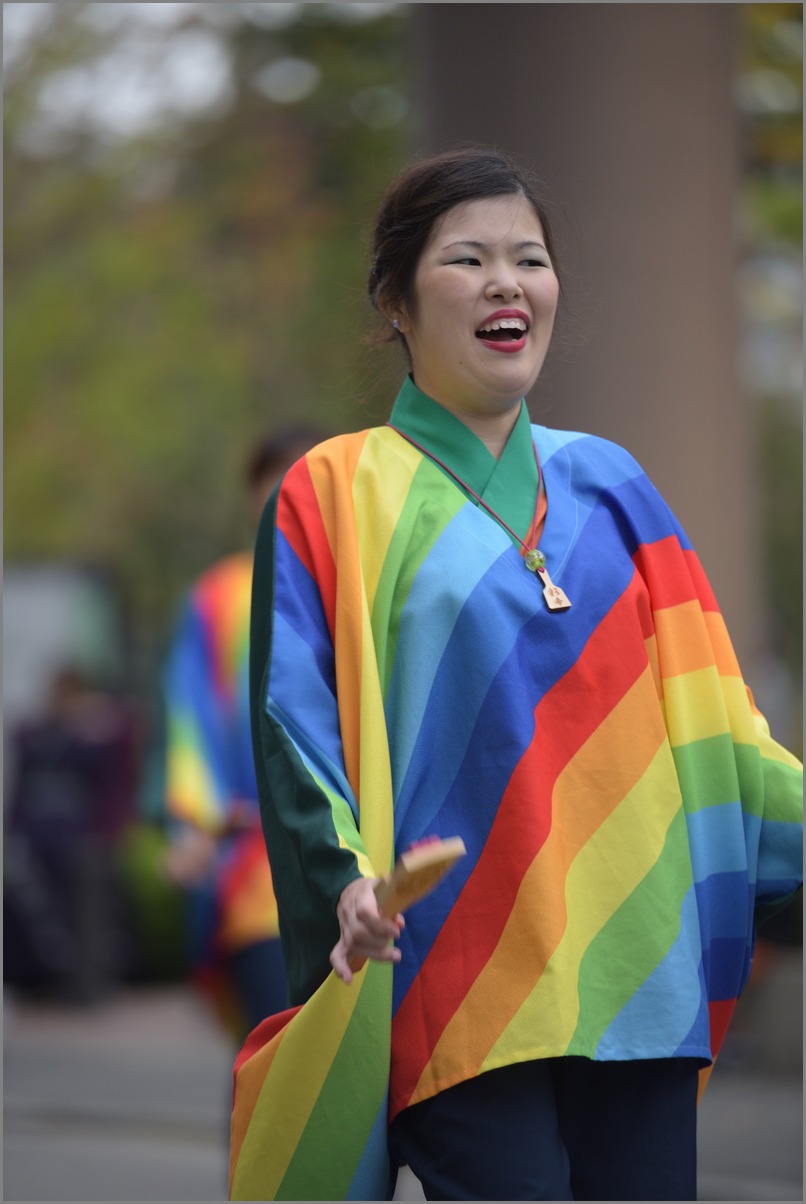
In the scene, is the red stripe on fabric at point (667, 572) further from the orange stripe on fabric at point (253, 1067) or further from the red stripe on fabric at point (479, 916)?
the orange stripe on fabric at point (253, 1067)

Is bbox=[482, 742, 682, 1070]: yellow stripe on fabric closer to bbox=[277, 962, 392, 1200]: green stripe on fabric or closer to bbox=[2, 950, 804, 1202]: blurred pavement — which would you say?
bbox=[277, 962, 392, 1200]: green stripe on fabric

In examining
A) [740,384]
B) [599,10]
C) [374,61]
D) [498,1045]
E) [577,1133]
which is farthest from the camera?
[374,61]

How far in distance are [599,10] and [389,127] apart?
7781 millimetres

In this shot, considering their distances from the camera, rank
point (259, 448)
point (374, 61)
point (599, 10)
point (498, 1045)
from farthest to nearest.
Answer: point (374, 61) < point (599, 10) < point (259, 448) < point (498, 1045)

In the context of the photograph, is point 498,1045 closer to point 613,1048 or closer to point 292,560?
point 613,1048

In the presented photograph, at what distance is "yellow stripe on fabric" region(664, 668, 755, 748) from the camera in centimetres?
294

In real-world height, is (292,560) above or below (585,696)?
above

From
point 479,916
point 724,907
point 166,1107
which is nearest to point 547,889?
point 479,916

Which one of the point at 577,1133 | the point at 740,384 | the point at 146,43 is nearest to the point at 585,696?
the point at 577,1133

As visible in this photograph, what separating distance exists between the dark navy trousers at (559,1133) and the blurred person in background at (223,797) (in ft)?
7.43

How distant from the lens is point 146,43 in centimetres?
1471

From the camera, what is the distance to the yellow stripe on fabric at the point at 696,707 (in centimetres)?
294

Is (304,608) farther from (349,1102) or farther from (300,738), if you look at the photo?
(349,1102)

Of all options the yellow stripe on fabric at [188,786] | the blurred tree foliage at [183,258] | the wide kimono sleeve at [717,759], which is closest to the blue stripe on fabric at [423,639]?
the wide kimono sleeve at [717,759]
